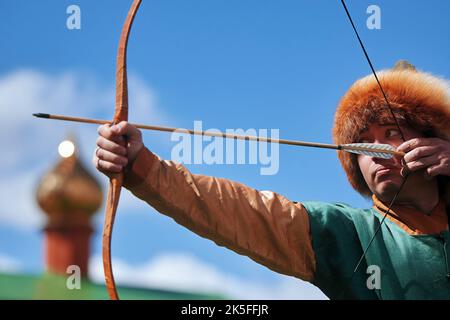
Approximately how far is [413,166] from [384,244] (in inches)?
12.5

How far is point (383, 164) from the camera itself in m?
3.52

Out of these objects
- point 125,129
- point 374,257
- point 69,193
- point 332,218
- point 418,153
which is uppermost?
point 125,129

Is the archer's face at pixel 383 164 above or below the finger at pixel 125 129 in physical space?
below

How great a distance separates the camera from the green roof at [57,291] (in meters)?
5.84

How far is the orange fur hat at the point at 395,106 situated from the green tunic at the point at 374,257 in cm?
29

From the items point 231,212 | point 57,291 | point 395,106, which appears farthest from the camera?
point 57,291

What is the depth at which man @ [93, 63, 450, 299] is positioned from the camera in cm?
330

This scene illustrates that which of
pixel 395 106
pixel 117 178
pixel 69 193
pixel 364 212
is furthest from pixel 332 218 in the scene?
pixel 69 193

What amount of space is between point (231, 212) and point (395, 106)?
817mm

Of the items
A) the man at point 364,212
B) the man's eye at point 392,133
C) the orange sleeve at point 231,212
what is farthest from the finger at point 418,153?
the orange sleeve at point 231,212

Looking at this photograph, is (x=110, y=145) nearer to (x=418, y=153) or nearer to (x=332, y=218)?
(x=332, y=218)

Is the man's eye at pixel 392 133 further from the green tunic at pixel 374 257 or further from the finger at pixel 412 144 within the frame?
the green tunic at pixel 374 257

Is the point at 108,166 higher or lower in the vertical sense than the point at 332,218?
higher
